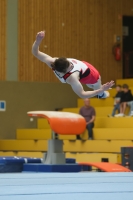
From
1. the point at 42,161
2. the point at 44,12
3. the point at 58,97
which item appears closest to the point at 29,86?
the point at 58,97

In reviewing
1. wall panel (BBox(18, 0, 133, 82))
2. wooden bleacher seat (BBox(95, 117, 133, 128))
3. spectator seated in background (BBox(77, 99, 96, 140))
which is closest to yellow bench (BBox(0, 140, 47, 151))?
spectator seated in background (BBox(77, 99, 96, 140))

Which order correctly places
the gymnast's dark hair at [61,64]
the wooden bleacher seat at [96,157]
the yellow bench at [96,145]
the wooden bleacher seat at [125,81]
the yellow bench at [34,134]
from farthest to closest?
1. the wooden bleacher seat at [125,81]
2. the yellow bench at [34,134]
3. the yellow bench at [96,145]
4. the wooden bleacher seat at [96,157]
5. the gymnast's dark hair at [61,64]

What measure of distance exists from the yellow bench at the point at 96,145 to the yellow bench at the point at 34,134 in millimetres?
1064

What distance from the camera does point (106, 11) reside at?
1909cm

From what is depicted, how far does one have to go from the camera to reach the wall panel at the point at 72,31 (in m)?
18.0

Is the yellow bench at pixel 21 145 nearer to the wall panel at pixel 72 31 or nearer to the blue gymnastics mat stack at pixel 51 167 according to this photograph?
the wall panel at pixel 72 31

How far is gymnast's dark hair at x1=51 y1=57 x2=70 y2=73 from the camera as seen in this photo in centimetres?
780

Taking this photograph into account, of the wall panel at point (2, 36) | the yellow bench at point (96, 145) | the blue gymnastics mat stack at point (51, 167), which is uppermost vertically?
the wall panel at point (2, 36)

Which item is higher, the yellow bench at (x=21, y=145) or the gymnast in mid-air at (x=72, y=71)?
the gymnast in mid-air at (x=72, y=71)

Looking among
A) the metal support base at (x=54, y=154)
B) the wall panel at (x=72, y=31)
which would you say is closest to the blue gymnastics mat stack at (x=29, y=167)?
the metal support base at (x=54, y=154)

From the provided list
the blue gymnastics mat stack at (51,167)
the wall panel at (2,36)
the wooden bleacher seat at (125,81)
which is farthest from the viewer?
the wooden bleacher seat at (125,81)

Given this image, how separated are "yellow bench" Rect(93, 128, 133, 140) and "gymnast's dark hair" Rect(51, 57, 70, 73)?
7.37 metres
